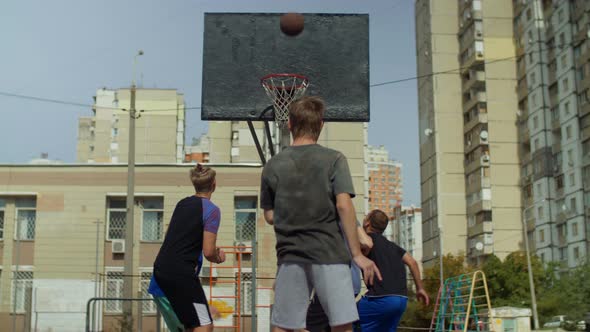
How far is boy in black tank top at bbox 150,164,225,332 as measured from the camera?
233 inches

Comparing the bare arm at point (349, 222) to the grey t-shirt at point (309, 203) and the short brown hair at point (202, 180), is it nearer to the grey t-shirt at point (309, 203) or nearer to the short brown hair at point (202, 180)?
the grey t-shirt at point (309, 203)

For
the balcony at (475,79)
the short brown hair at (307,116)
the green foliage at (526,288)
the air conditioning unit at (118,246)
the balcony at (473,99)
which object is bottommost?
the green foliage at (526,288)

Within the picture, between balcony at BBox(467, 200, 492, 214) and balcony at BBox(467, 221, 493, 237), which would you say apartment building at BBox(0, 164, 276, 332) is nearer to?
balcony at BBox(467, 221, 493, 237)

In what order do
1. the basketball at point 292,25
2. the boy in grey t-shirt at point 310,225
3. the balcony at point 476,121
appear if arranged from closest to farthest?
1. the boy in grey t-shirt at point 310,225
2. the basketball at point 292,25
3. the balcony at point 476,121

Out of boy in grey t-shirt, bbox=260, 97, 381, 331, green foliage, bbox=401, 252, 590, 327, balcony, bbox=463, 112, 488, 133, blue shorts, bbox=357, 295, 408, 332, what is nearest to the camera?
boy in grey t-shirt, bbox=260, 97, 381, 331

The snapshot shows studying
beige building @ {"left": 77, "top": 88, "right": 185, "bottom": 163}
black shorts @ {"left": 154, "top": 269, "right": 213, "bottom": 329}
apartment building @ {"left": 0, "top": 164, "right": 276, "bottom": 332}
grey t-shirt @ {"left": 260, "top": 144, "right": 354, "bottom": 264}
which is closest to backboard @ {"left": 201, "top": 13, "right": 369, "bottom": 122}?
black shorts @ {"left": 154, "top": 269, "right": 213, "bottom": 329}

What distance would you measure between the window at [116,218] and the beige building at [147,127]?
39.0 metres

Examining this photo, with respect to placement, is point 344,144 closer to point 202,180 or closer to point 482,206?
point 482,206

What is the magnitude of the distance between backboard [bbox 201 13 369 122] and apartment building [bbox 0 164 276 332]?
75.4 feet

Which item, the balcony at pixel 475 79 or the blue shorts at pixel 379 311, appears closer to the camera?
the blue shorts at pixel 379 311

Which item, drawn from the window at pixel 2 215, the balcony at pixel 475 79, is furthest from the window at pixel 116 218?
the balcony at pixel 475 79

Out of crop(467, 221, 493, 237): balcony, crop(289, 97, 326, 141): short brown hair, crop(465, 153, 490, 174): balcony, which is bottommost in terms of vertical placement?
crop(289, 97, 326, 141): short brown hair

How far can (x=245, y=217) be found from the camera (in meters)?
37.0

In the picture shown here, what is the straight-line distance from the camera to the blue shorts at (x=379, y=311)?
22.7 feet
